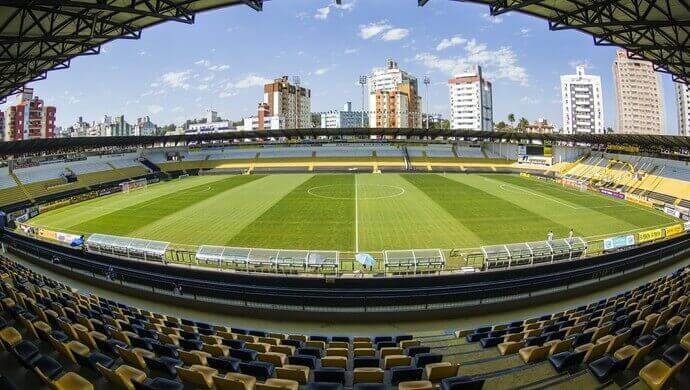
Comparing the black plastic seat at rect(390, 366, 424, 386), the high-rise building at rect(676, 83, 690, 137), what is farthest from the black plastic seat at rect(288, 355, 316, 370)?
the high-rise building at rect(676, 83, 690, 137)

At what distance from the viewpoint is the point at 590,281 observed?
14352 millimetres

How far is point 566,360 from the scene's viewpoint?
21.1 ft

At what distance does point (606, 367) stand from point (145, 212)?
37.1 meters

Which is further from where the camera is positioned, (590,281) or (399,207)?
(399,207)

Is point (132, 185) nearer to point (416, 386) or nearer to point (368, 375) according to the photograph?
point (368, 375)

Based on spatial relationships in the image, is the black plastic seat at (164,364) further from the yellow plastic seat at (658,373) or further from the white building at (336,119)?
the white building at (336,119)

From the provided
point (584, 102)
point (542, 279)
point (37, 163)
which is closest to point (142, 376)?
point (542, 279)

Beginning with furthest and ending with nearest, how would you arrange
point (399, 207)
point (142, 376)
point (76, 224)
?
1. point (399, 207)
2. point (76, 224)
3. point (142, 376)

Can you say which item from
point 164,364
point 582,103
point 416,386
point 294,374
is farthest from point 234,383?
point 582,103

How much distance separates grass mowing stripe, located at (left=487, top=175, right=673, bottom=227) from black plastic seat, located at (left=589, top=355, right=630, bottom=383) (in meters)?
30.3

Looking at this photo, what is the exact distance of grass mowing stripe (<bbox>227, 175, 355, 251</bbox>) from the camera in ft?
77.3

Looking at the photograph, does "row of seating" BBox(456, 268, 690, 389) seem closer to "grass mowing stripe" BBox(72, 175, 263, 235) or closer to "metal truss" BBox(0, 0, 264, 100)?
"metal truss" BBox(0, 0, 264, 100)

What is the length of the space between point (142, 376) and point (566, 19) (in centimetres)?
1726

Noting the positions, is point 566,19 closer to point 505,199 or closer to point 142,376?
point 142,376
